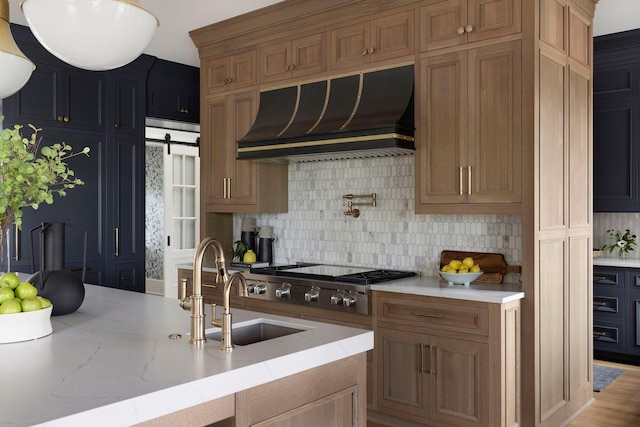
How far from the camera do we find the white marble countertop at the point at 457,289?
3230 millimetres

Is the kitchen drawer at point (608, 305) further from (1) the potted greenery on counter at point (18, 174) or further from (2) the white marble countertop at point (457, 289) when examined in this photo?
(1) the potted greenery on counter at point (18, 174)

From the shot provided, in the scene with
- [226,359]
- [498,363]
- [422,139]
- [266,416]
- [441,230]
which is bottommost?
[498,363]

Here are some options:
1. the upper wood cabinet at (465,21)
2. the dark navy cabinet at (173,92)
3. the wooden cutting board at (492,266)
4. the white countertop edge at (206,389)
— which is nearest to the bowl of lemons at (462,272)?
the wooden cutting board at (492,266)

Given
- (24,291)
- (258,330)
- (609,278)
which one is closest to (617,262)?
(609,278)

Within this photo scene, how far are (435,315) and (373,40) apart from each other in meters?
1.89

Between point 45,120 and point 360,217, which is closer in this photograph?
point 360,217

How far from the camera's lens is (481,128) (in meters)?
3.51

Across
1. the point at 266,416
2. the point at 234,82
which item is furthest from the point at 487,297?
the point at 234,82

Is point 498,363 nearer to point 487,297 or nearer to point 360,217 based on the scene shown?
point 487,297

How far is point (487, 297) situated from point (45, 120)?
400 cm

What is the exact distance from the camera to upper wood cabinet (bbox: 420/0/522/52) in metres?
3.38

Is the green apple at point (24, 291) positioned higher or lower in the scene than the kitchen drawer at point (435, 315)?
higher

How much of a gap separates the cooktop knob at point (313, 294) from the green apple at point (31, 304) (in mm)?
2086

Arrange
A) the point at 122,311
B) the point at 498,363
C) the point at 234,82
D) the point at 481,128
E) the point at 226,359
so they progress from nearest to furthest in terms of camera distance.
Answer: the point at 226,359
the point at 122,311
the point at 498,363
the point at 481,128
the point at 234,82
